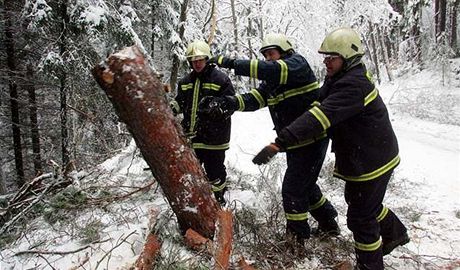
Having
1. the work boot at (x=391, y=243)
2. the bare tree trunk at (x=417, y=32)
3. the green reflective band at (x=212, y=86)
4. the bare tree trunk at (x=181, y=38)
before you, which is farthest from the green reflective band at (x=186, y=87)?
the bare tree trunk at (x=417, y=32)

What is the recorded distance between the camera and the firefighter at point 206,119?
4539 millimetres

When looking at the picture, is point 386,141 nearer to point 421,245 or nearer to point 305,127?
point 305,127

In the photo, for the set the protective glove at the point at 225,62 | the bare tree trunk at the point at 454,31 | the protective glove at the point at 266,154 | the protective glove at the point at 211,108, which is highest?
the bare tree trunk at the point at 454,31

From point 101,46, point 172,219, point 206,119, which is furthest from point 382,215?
point 101,46

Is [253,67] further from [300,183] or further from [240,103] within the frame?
[300,183]

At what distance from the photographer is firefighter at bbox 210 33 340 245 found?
3385 mm

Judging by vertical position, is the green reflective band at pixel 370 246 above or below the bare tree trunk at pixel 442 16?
below

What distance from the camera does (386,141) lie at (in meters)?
3.02

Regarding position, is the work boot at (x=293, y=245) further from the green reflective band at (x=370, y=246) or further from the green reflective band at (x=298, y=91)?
the green reflective band at (x=298, y=91)

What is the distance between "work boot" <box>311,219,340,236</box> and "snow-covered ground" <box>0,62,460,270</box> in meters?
0.20

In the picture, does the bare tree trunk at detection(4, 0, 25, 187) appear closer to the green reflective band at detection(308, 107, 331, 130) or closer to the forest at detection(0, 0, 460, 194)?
the forest at detection(0, 0, 460, 194)

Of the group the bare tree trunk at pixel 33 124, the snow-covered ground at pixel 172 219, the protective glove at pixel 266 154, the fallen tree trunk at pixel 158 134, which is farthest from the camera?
the bare tree trunk at pixel 33 124

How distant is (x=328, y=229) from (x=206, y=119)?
1.71m

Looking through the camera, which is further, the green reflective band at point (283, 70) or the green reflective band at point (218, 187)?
the green reflective band at point (218, 187)
